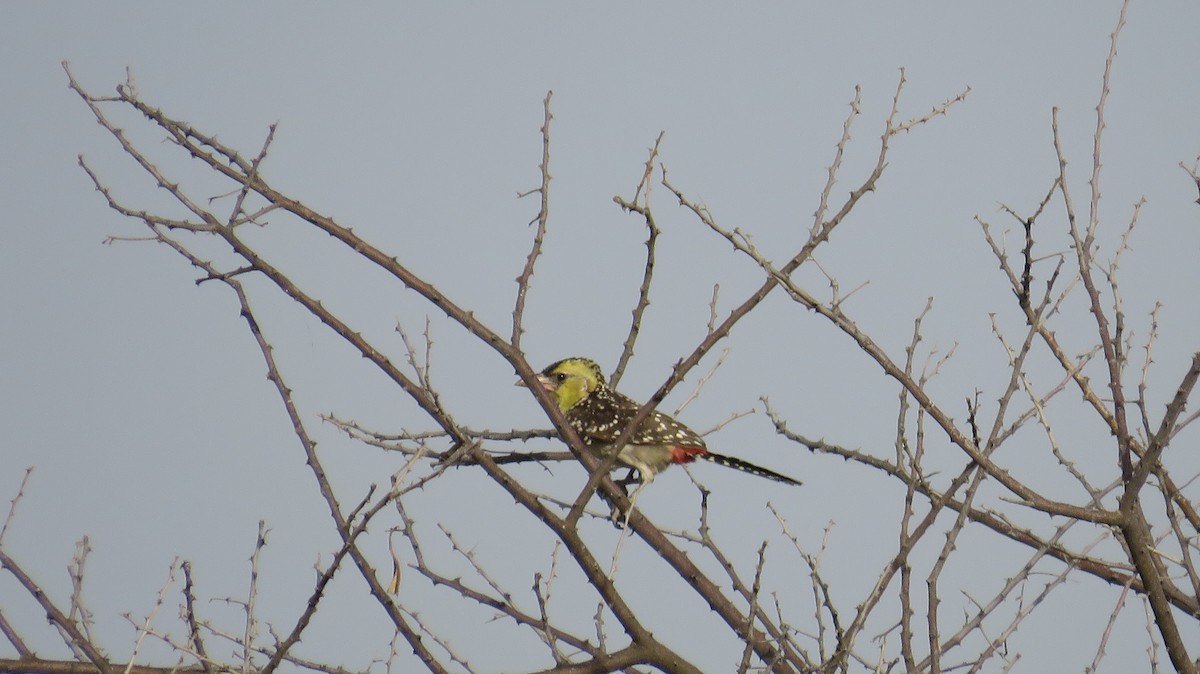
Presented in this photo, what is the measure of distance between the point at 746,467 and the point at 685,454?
1.33ft

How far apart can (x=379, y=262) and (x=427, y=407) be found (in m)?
0.64

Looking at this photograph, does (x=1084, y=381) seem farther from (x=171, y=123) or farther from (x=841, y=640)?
(x=171, y=123)

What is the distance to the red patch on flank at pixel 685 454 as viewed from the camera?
6980 mm

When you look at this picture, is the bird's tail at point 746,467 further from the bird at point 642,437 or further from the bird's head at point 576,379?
the bird's head at point 576,379

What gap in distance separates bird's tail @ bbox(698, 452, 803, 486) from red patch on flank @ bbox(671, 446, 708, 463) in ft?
0.13

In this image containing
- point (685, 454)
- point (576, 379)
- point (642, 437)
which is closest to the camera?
point (642, 437)

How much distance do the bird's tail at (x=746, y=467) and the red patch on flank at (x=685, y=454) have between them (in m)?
0.04

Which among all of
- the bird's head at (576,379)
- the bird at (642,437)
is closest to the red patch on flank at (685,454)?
the bird at (642,437)

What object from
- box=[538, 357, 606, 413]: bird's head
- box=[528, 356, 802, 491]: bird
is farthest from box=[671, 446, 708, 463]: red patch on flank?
box=[538, 357, 606, 413]: bird's head

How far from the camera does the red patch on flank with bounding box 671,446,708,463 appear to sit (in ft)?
22.9

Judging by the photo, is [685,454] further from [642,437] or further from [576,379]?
[576,379]

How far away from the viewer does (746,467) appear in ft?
22.4

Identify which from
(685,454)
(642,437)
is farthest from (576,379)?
(642,437)

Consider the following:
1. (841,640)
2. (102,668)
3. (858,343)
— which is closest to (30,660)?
(102,668)
